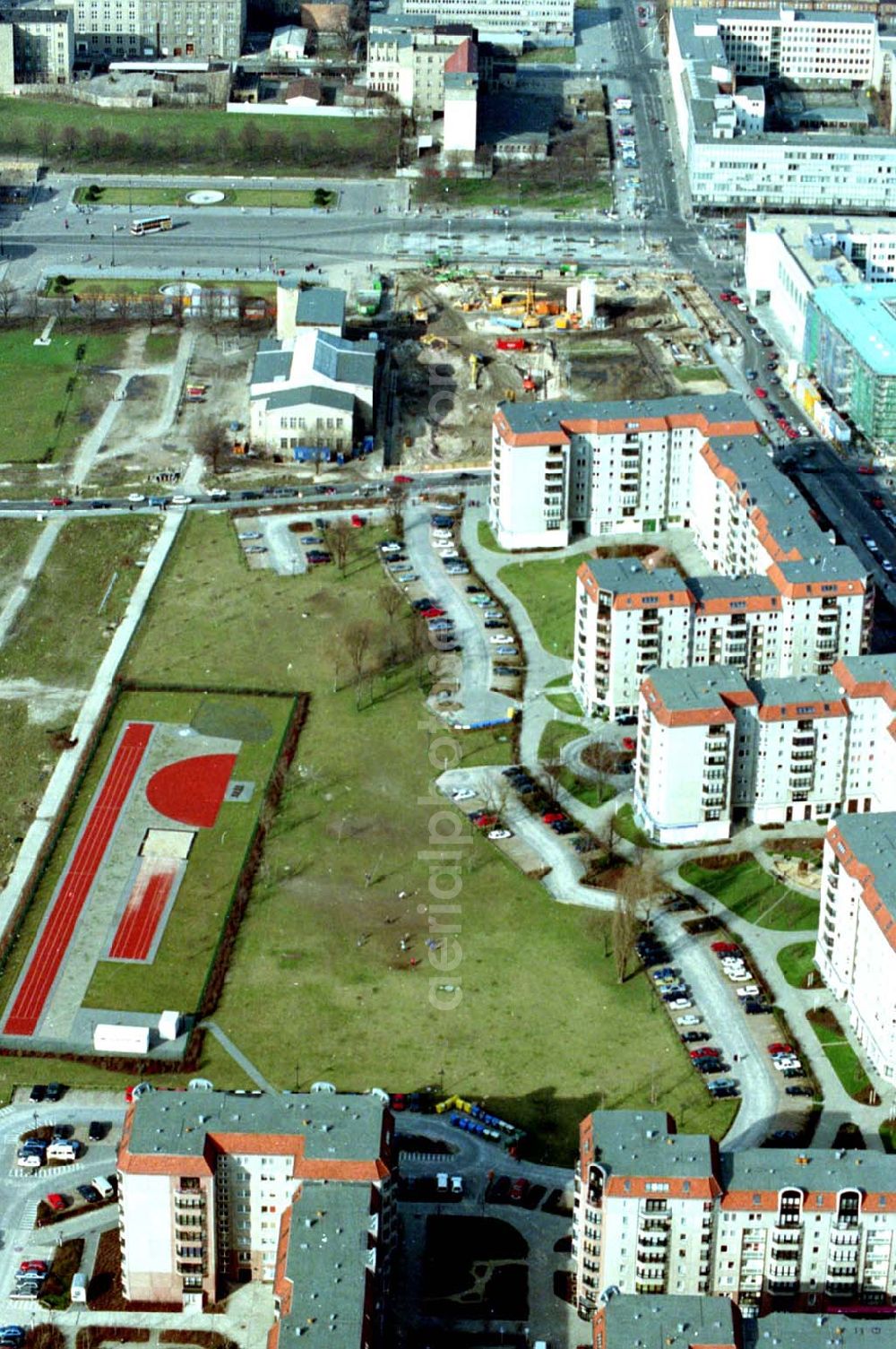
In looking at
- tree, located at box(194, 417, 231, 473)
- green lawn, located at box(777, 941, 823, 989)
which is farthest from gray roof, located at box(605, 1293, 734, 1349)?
tree, located at box(194, 417, 231, 473)

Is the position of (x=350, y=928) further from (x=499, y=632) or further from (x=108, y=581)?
(x=108, y=581)

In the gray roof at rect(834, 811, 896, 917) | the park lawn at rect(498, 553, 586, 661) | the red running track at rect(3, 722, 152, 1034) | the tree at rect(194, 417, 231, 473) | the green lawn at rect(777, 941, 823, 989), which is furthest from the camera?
the tree at rect(194, 417, 231, 473)

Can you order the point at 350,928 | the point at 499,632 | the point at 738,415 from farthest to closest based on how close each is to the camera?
1. the point at 738,415
2. the point at 499,632
3. the point at 350,928

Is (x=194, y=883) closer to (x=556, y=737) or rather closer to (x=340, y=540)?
(x=556, y=737)

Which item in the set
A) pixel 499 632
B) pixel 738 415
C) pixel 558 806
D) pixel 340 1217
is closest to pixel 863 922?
pixel 558 806

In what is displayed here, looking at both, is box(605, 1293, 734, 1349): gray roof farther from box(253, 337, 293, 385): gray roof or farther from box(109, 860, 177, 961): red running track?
box(253, 337, 293, 385): gray roof

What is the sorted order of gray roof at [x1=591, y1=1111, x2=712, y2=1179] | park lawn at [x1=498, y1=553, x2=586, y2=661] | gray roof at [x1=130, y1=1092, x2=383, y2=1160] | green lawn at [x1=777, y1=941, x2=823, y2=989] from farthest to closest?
park lawn at [x1=498, y1=553, x2=586, y2=661]
green lawn at [x1=777, y1=941, x2=823, y2=989]
gray roof at [x1=130, y1=1092, x2=383, y2=1160]
gray roof at [x1=591, y1=1111, x2=712, y2=1179]
